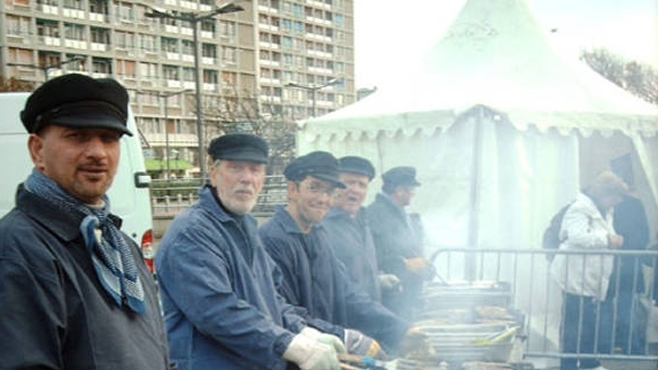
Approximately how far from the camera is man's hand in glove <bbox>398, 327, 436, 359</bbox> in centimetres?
280

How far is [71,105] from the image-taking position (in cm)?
142

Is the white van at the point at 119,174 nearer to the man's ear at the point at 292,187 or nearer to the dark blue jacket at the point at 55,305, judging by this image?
the man's ear at the point at 292,187

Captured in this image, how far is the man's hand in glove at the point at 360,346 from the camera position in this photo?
8.61 feet

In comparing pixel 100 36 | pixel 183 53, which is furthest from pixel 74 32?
pixel 183 53

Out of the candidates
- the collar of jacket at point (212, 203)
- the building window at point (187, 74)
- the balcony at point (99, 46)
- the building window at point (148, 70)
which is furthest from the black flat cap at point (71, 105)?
the building window at point (187, 74)

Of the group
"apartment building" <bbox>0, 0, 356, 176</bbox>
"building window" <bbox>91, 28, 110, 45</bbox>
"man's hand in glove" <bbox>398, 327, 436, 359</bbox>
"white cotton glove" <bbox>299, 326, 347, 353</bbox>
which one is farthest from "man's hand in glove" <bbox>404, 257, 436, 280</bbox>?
"building window" <bbox>91, 28, 110, 45</bbox>

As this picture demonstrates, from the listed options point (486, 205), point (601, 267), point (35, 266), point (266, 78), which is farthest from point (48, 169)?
point (266, 78)

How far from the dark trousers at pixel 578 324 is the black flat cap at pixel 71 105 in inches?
177

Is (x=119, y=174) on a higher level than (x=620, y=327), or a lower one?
higher

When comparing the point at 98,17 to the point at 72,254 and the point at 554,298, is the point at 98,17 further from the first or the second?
the point at 72,254

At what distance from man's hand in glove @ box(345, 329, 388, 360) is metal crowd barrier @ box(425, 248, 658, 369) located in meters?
1.17

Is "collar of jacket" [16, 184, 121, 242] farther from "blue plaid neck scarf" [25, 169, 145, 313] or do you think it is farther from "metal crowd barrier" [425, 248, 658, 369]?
"metal crowd barrier" [425, 248, 658, 369]

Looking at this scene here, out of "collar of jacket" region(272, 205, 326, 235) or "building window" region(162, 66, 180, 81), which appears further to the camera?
"building window" region(162, 66, 180, 81)

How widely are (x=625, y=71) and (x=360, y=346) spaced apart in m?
15.5
